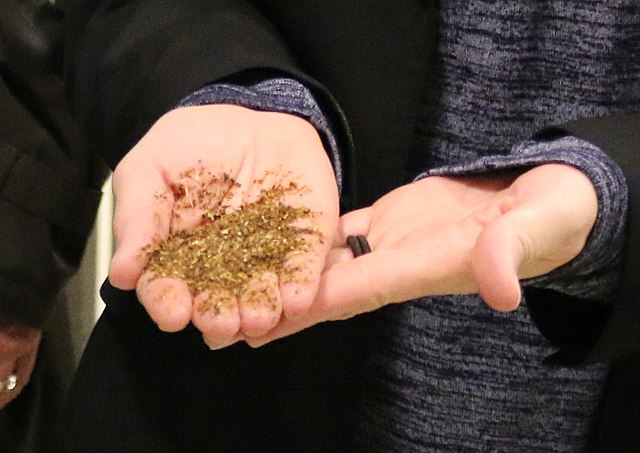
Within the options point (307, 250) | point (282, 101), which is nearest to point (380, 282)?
point (307, 250)

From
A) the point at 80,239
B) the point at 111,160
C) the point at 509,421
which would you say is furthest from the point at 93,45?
the point at 509,421

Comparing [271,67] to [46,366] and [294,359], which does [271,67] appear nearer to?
[294,359]

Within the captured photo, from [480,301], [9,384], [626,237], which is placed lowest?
[9,384]

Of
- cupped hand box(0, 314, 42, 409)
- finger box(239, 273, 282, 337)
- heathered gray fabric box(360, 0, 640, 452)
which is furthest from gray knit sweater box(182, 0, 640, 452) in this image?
cupped hand box(0, 314, 42, 409)

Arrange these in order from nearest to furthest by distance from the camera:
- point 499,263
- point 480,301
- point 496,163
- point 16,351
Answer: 1. point 499,263
2. point 496,163
3. point 480,301
4. point 16,351

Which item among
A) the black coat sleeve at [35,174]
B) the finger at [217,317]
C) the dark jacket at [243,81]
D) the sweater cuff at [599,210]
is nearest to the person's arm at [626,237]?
the sweater cuff at [599,210]

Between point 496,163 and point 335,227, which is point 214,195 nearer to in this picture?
point 335,227

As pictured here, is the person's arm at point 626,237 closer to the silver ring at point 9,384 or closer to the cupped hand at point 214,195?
the cupped hand at point 214,195
